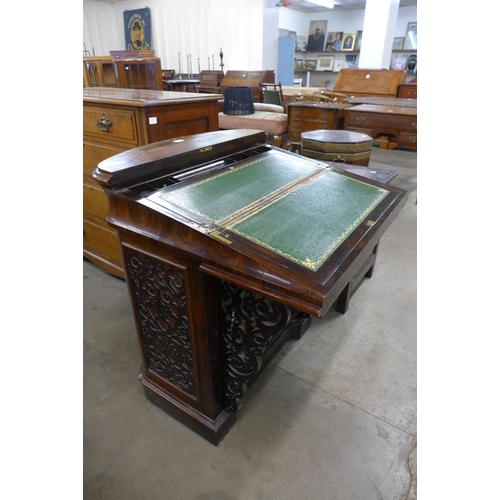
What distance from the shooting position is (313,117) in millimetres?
4008

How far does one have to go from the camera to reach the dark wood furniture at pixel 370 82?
17.4ft

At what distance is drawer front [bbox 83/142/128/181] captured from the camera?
1832 millimetres

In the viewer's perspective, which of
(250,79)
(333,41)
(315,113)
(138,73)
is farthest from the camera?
(333,41)

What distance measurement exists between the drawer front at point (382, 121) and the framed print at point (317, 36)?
854 cm

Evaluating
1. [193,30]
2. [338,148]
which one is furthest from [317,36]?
[338,148]

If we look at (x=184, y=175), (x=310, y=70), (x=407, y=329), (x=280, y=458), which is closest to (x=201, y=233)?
(x=184, y=175)

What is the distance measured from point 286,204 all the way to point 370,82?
5.31m

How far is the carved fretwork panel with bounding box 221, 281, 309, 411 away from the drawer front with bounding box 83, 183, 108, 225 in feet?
4.21

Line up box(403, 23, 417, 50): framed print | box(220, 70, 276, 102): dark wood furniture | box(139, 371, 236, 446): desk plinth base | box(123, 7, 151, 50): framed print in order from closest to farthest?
box(139, 371, 236, 446): desk plinth base
box(220, 70, 276, 102): dark wood furniture
box(123, 7, 151, 50): framed print
box(403, 23, 417, 50): framed print

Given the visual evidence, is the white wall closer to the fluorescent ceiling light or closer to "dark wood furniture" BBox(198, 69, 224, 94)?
"dark wood furniture" BBox(198, 69, 224, 94)

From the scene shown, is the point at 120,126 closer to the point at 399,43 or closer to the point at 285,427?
the point at 285,427

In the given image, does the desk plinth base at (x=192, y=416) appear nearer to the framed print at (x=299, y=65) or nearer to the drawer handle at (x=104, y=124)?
the drawer handle at (x=104, y=124)

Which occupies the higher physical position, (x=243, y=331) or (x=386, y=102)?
(x=386, y=102)

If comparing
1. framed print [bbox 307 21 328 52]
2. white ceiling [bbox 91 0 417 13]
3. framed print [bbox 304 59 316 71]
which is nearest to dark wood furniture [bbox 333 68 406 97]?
white ceiling [bbox 91 0 417 13]
